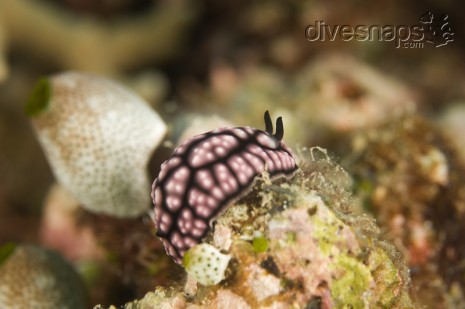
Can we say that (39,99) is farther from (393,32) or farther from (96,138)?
(393,32)

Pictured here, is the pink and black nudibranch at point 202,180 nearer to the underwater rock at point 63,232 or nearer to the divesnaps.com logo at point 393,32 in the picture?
the underwater rock at point 63,232

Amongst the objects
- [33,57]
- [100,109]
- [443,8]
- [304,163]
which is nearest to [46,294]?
[100,109]

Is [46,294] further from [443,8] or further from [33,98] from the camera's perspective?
[443,8]

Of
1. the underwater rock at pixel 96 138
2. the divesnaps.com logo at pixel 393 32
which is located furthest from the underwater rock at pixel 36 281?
the divesnaps.com logo at pixel 393 32

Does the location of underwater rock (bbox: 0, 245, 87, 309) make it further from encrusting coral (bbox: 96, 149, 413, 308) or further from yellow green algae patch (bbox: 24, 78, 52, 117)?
encrusting coral (bbox: 96, 149, 413, 308)

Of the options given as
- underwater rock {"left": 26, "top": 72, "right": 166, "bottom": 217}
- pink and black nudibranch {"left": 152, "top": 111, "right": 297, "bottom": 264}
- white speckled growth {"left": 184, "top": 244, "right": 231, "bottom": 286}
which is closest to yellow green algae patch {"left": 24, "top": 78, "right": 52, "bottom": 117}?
underwater rock {"left": 26, "top": 72, "right": 166, "bottom": 217}
